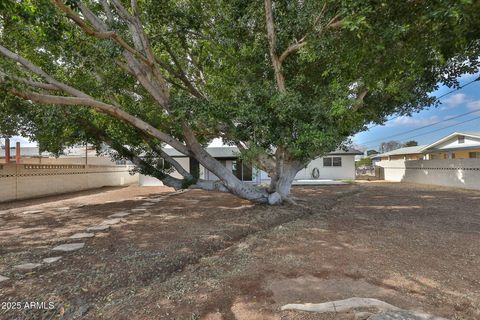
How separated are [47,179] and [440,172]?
64.8 feet

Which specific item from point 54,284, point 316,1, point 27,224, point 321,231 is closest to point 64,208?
point 27,224

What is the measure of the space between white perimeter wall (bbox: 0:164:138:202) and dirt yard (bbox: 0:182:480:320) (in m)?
4.86

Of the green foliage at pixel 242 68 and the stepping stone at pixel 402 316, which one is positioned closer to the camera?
the stepping stone at pixel 402 316

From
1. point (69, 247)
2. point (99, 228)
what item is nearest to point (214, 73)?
point (99, 228)

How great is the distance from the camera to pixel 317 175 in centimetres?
1988

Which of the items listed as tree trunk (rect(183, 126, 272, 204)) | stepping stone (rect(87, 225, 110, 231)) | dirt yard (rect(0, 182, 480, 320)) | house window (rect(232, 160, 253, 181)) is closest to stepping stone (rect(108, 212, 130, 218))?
dirt yard (rect(0, 182, 480, 320))

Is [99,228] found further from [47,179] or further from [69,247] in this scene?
[47,179]

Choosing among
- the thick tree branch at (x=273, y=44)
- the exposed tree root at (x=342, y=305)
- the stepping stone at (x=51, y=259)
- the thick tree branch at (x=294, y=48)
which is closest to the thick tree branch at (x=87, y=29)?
the thick tree branch at (x=273, y=44)

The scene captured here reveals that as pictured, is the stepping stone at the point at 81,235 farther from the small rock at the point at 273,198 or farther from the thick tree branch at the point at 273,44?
the thick tree branch at the point at 273,44

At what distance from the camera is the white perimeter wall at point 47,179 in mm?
10502

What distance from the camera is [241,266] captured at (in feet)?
12.1

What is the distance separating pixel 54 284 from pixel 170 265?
1354 mm

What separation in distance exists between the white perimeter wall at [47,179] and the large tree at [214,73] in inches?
79.8

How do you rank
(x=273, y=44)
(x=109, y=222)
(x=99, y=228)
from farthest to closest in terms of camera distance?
(x=273, y=44)
(x=109, y=222)
(x=99, y=228)
